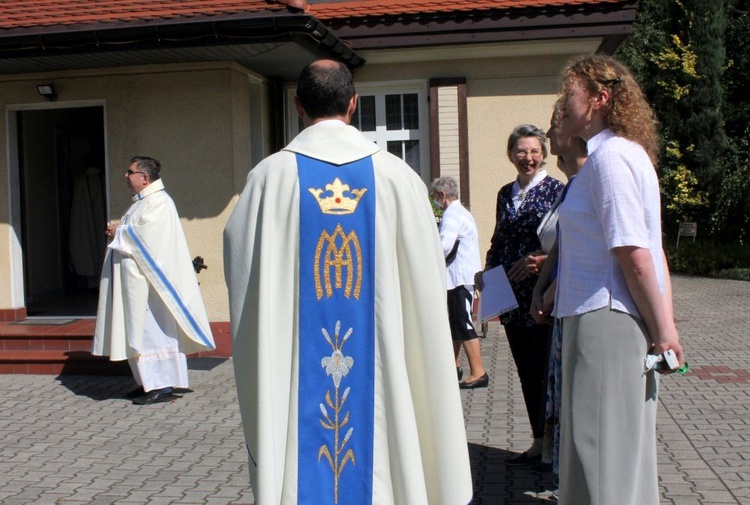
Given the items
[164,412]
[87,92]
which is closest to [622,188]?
[164,412]

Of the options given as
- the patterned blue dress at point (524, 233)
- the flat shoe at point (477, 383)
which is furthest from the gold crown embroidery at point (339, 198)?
the flat shoe at point (477, 383)

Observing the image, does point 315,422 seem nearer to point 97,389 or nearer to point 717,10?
point 97,389

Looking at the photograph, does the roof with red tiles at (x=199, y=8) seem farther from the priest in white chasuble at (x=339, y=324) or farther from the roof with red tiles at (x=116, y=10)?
the priest in white chasuble at (x=339, y=324)

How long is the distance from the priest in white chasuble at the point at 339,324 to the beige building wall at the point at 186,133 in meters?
6.38

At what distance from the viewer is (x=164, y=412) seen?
7.27 m

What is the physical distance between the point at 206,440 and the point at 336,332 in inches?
135

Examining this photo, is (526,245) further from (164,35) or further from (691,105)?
(691,105)

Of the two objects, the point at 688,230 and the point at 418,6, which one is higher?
the point at 418,6

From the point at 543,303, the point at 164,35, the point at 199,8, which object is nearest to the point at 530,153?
the point at 543,303

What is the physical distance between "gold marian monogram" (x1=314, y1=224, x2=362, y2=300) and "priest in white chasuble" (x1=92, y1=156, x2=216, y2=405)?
4544 millimetres

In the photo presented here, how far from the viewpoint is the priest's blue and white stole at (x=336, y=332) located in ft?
10.5

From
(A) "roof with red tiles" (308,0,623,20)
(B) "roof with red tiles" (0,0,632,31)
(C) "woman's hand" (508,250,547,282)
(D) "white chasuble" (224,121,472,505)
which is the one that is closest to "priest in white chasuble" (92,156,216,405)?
(B) "roof with red tiles" (0,0,632,31)

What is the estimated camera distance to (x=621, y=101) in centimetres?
357

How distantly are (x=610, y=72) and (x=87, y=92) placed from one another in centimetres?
757
